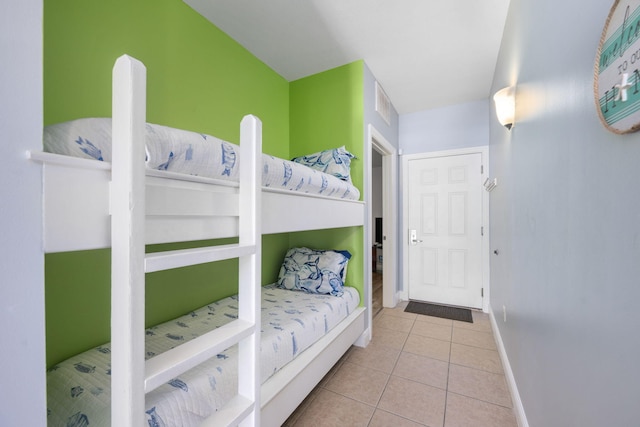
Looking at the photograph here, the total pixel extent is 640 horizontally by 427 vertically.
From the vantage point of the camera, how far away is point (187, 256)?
0.71 meters

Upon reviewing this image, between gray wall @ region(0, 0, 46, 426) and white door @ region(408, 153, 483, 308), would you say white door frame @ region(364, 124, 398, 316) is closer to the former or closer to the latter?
white door @ region(408, 153, 483, 308)

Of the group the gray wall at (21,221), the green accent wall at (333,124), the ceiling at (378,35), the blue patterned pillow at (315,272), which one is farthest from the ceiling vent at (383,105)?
the gray wall at (21,221)

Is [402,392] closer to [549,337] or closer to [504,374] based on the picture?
[504,374]

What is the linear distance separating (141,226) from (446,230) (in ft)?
11.0

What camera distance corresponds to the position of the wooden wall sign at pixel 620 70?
1.60 ft

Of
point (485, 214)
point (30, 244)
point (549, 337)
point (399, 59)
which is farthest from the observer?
point (485, 214)

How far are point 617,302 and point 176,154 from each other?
1.20m

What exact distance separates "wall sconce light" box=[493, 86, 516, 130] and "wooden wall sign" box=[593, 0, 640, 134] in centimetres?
114

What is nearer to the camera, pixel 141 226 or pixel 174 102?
pixel 141 226

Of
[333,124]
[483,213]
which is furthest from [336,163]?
[483,213]

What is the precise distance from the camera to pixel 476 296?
3088 mm

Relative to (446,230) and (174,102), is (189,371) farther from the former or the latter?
(446,230)

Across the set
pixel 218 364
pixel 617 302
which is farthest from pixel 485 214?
pixel 218 364

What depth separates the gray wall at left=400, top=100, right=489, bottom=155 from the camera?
10.1ft
